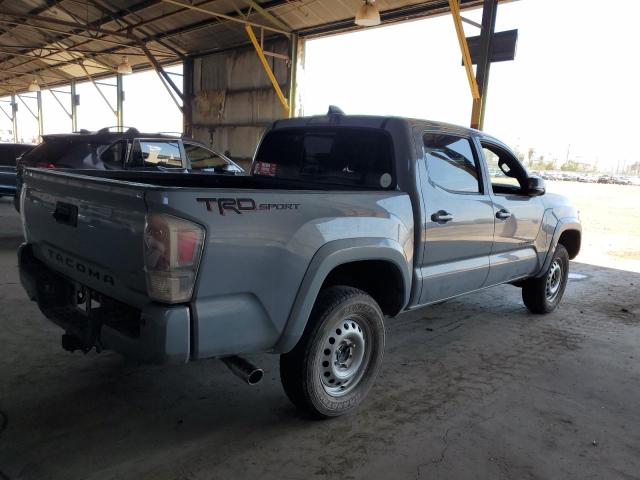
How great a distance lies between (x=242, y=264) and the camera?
2.31 metres

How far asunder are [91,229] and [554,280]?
4.94 m

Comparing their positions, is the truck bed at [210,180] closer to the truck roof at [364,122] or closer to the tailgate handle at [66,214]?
the truck roof at [364,122]

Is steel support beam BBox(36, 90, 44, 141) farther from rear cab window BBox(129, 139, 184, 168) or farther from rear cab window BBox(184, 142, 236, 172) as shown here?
rear cab window BBox(129, 139, 184, 168)

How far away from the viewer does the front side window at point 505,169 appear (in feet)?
15.1

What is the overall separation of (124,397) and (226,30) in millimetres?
15282

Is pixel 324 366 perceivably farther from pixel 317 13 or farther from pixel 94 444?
pixel 317 13

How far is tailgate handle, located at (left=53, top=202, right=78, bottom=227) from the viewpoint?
8.57 ft

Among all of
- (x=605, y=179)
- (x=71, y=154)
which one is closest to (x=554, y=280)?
(x=71, y=154)

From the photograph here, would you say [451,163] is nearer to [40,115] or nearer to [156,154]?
[156,154]

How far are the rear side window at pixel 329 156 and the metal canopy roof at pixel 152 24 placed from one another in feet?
27.0

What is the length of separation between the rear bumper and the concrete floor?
0.60 metres

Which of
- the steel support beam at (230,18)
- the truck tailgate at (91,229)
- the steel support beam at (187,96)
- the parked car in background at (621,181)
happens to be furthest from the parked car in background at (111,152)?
the parked car in background at (621,181)

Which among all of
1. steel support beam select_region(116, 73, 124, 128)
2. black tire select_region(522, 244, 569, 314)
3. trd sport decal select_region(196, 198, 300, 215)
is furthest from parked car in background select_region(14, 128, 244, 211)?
steel support beam select_region(116, 73, 124, 128)

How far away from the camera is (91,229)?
97.7 inches
